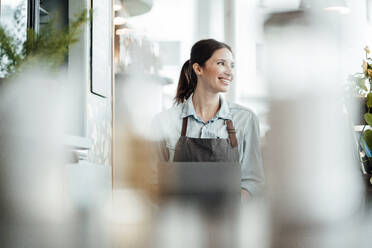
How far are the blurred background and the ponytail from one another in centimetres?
2

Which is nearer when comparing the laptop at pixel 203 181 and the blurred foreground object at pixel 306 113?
the laptop at pixel 203 181

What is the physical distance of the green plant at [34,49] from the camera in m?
0.53

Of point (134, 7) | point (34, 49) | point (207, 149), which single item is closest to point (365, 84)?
point (207, 149)

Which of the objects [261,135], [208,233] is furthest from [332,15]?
[208,233]

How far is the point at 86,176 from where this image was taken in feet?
1.82

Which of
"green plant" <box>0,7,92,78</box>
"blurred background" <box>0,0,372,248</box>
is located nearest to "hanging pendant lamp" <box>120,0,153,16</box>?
"blurred background" <box>0,0,372,248</box>

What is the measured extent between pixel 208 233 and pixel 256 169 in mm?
489

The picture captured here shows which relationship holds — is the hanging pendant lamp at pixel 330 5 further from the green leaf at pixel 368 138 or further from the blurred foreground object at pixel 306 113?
the green leaf at pixel 368 138

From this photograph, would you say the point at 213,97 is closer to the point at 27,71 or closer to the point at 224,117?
the point at 224,117

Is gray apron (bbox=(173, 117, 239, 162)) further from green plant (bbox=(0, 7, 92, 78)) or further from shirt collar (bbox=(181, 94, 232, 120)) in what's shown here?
green plant (bbox=(0, 7, 92, 78))

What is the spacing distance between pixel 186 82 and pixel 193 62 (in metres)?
0.05

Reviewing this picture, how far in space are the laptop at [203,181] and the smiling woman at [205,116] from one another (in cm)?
12

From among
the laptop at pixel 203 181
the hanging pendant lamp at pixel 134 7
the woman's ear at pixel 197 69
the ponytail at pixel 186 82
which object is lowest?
the laptop at pixel 203 181

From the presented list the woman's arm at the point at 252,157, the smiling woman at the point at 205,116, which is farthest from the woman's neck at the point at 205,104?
the woman's arm at the point at 252,157
